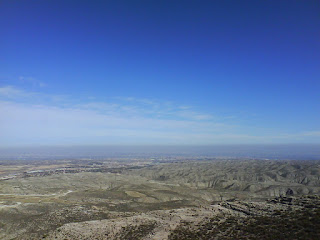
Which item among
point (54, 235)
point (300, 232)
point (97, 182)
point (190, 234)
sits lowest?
point (97, 182)

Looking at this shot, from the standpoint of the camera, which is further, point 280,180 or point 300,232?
point 280,180

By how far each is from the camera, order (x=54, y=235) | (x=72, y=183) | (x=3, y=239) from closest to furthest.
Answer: (x=54, y=235) < (x=3, y=239) < (x=72, y=183)

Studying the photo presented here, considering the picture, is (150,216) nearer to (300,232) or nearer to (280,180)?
(300,232)

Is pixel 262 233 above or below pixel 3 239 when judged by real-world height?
above

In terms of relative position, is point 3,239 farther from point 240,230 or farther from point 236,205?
point 236,205

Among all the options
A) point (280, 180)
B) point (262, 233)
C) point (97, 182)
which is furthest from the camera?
point (280, 180)

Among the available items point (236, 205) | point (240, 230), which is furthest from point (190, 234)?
point (236, 205)

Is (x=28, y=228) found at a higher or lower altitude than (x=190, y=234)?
lower

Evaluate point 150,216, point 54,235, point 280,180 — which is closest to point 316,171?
point 280,180

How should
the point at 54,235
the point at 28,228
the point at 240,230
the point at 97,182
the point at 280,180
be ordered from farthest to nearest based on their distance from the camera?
1. the point at 280,180
2. the point at 97,182
3. the point at 28,228
4. the point at 54,235
5. the point at 240,230
